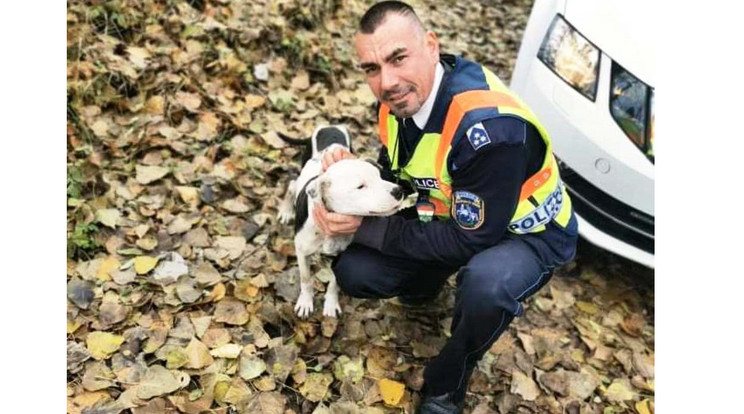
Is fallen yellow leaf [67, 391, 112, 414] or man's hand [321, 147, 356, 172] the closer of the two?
fallen yellow leaf [67, 391, 112, 414]

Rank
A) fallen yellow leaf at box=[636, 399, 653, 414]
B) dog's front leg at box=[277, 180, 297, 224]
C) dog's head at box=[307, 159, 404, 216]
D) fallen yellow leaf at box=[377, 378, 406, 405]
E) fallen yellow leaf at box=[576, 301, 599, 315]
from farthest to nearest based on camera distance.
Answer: dog's front leg at box=[277, 180, 297, 224] < fallen yellow leaf at box=[576, 301, 599, 315] < fallen yellow leaf at box=[636, 399, 653, 414] < fallen yellow leaf at box=[377, 378, 406, 405] < dog's head at box=[307, 159, 404, 216]

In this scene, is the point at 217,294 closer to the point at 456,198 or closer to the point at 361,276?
the point at 361,276

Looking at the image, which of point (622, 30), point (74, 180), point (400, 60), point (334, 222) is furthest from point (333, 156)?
point (622, 30)

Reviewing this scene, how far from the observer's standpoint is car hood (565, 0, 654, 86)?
2984 mm

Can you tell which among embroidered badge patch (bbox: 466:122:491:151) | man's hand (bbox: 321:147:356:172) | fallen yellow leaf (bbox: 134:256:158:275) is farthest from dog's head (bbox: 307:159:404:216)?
Result: fallen yellow leaf (bbox: 134:256:158:275)

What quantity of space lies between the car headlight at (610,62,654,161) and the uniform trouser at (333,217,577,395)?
2.47 feet

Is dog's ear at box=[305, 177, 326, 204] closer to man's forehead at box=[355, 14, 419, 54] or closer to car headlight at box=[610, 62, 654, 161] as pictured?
man's forehead at box=[355, 14, 419, 54]

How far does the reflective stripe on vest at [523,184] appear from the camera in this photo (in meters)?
2.26

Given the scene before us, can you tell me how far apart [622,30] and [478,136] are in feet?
4.85

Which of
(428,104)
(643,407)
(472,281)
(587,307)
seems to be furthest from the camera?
(587,307)

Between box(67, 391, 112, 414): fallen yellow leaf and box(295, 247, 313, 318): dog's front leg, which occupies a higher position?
box(67, 391, 112, 414): fallen yellow leaf

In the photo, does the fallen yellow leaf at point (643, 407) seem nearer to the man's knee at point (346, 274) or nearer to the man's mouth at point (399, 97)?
the man's knee at point (346, 274)

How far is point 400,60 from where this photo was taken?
88.7 inches
